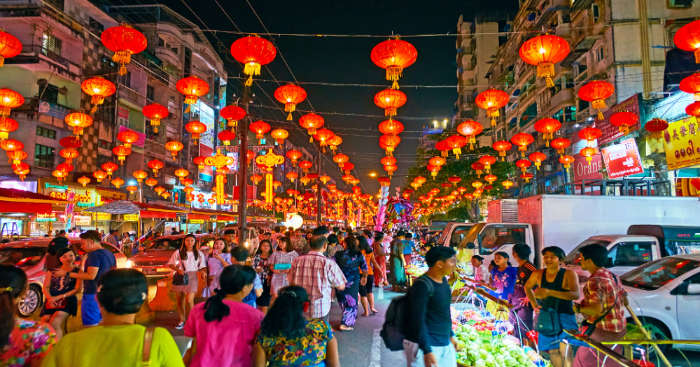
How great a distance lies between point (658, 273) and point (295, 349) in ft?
21.2

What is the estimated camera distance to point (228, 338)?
2.87 metres

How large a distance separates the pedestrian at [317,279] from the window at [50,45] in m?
25.9

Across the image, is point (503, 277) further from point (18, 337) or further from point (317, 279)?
point (18, 337)

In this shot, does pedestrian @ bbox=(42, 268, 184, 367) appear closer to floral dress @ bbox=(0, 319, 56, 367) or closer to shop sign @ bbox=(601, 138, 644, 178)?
floral dress @ bbox=(0, 319, 56, 367)

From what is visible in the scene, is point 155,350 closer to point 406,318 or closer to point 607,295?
point 406,318

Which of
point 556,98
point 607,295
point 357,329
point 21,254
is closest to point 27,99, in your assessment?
point 21,254

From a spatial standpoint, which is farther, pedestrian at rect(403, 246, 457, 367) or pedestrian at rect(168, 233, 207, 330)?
pedestrian at rect(168, 233, 207, 330)

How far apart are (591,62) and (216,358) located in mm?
29669

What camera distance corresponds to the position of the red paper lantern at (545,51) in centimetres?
830

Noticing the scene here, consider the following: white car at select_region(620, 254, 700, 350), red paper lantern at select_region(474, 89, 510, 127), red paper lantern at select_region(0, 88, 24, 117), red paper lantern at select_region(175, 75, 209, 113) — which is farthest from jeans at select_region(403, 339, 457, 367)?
red paper lantern at select_region(0, 88, 24, 117)

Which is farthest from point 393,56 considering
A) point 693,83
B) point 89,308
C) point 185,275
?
point 693,83

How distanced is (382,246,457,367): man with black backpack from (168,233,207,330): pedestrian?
5284mm

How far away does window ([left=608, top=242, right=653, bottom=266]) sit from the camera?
898cm

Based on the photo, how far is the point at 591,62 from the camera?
26.0 m
